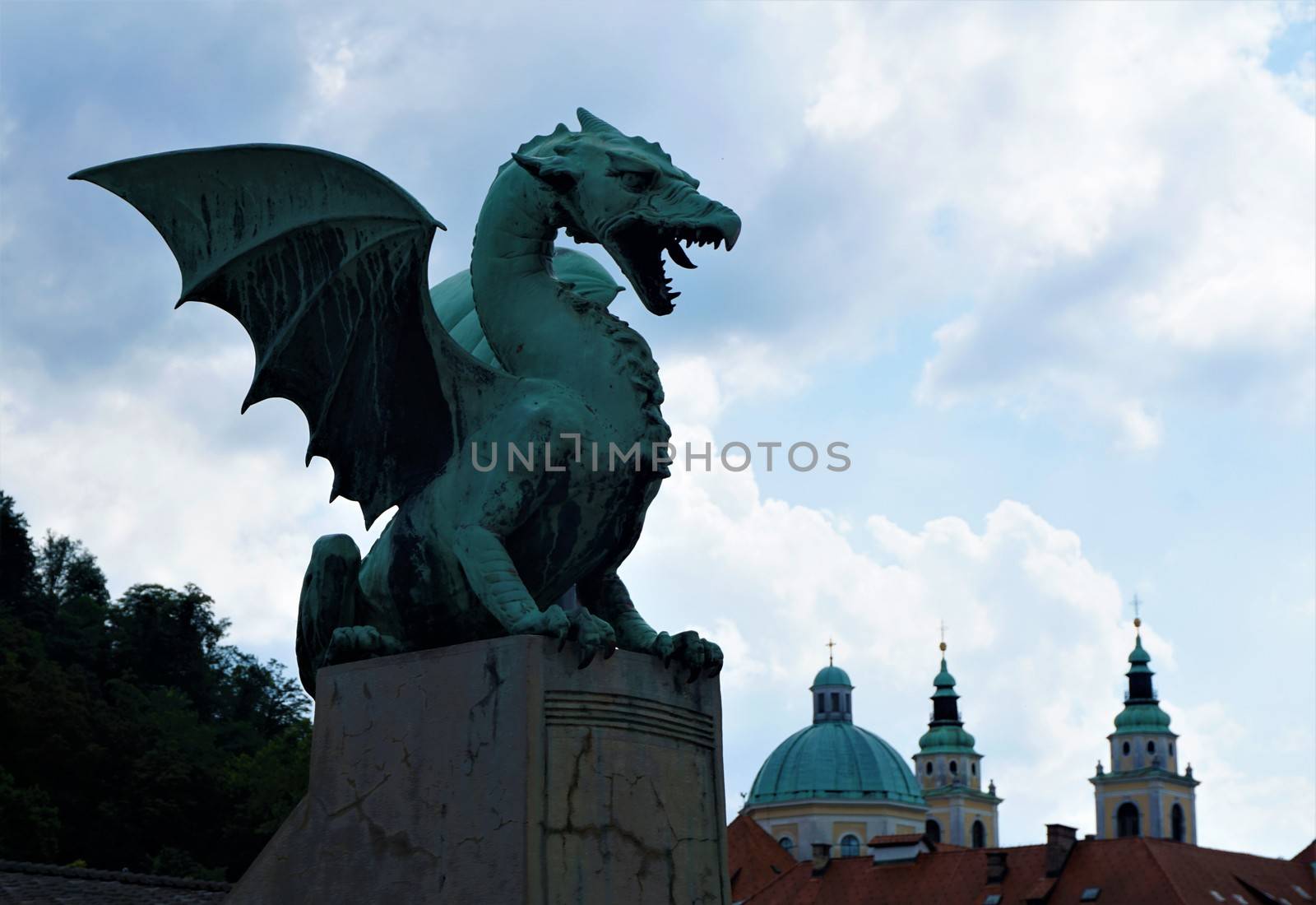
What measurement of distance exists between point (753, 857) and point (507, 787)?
7974cm

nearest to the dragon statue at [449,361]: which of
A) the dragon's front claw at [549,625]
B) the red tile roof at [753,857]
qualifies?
the dragon's front claw at [549,625]

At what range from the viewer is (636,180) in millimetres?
7598

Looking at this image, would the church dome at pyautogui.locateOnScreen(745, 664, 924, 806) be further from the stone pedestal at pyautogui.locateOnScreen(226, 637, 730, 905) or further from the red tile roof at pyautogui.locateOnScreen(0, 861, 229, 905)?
the stone pedestal at pyautogui.locateOnScreen(226, 637, 730, 905)

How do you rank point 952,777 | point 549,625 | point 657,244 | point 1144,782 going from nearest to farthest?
point 549,625
point 657,244
point 1144,782
point 952,777

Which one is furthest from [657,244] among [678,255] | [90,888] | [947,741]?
[947,741]

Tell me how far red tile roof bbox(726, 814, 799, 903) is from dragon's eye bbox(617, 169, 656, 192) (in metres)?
72.6

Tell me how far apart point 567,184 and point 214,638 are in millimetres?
64226

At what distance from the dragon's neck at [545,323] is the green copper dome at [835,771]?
10106cm

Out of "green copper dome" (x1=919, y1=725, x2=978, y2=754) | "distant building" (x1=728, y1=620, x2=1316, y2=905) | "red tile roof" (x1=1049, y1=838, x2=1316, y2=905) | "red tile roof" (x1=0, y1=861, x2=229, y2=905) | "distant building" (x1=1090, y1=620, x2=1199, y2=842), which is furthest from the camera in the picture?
"green copper dome" (x1=919, y1=725, x2=978, y2=754)

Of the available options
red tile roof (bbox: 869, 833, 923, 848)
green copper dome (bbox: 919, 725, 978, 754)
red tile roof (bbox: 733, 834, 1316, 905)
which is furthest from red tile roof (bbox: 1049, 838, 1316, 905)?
green copper dome (bbox: 919, 725, 978, 754)

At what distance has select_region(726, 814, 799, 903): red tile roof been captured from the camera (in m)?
81.0

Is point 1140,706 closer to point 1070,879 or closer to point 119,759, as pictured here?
point 1070,879

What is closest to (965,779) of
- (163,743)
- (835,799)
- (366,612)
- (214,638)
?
(835,799)

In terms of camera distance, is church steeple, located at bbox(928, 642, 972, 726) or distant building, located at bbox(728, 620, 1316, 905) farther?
church steeple, located at bbox(928, 642, 972, 726)
